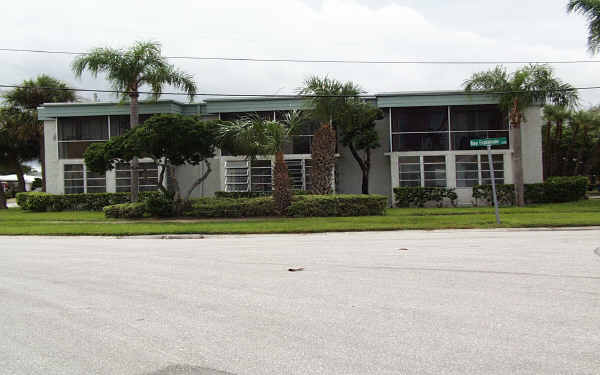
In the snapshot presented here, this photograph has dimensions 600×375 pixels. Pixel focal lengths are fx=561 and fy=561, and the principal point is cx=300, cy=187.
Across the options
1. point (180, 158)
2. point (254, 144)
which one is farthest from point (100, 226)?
point (254, 144)

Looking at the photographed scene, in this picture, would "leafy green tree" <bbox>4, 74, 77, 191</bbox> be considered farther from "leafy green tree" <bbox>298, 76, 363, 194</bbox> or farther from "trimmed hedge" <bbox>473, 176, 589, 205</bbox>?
"trimmed hedge" <bbox>473, 176, 589, 205</bbox>

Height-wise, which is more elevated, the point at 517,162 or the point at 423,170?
the point at 517,162

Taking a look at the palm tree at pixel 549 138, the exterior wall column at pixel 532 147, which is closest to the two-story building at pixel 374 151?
the exterior wall column at pixel 532 147

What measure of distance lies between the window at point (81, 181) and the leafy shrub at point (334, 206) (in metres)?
13.7

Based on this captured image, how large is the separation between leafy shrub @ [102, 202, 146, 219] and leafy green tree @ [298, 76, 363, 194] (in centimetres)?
736

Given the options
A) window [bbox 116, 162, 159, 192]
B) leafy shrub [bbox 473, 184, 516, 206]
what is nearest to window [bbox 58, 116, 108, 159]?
window [bbox 116, 162, 159, 192]

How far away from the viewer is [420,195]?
90.8ft

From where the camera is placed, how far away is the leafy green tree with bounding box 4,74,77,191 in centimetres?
3447

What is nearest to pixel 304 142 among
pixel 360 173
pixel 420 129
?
pixel 360 173

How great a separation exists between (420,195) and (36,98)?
2497cm

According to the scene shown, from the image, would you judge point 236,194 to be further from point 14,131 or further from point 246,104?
point 14,131

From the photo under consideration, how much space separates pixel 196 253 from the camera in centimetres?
1198

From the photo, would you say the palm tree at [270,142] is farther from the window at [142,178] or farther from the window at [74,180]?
the window at [74,180]

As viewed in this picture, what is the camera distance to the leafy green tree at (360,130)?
1058 inches
